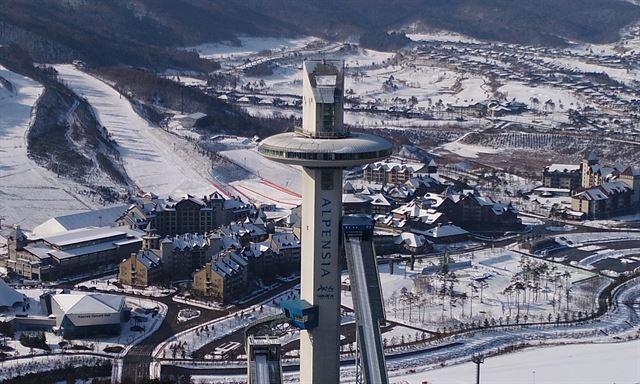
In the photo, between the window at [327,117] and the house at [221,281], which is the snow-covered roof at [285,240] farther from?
the window at [327,117]

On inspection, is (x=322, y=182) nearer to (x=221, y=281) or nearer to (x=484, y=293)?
(x=221, y=281)

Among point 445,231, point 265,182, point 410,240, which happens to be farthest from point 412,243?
point 265,182

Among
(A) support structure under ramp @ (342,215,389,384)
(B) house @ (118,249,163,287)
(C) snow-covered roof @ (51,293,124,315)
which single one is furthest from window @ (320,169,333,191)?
(B) house @ (118,249,163,287)

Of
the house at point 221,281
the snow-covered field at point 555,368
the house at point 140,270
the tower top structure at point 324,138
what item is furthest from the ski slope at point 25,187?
the tower top structure at point 324,138

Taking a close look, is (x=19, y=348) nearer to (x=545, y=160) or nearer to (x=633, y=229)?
(x=633, y=229)

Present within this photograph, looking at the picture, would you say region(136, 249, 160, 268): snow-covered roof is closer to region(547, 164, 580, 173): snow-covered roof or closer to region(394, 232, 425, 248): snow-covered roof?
region(394, 232, 425, 248): snow-covered roof

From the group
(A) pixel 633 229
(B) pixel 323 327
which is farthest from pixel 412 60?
(B) pixel 323 327
